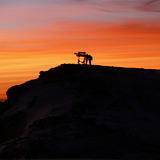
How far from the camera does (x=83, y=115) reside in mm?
24000

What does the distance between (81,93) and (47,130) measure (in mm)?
8623

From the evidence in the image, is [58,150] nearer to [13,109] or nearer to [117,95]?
[117,95]

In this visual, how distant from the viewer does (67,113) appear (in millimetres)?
24172

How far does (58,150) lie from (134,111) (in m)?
10.5

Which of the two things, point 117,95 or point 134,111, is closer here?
point 134,111

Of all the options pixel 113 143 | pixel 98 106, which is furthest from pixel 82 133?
pixel 98 106

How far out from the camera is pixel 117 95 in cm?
2866

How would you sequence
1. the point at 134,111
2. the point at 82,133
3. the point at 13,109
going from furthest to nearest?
the point at 13,109 < the point at 134,111 < the point at 82,133

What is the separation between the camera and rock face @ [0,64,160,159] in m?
17.1

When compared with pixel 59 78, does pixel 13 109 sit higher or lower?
lower

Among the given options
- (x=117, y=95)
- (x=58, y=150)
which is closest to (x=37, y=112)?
(x=117, y=95)

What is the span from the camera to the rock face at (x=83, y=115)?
17.1 m

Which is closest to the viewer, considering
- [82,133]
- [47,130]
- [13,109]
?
[82,133]

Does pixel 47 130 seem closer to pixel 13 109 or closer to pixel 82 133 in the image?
pixel 82 133
